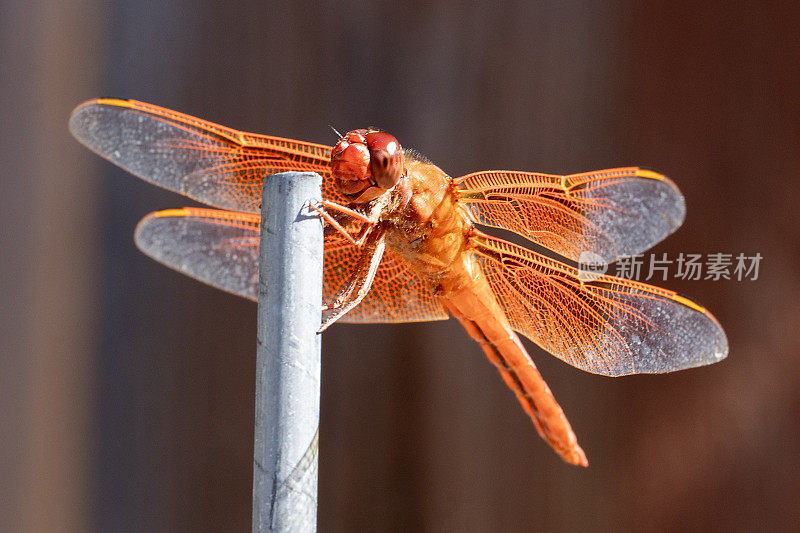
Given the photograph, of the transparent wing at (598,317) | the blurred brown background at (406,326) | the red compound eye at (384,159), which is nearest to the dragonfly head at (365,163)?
the red compound eye at (384,159)

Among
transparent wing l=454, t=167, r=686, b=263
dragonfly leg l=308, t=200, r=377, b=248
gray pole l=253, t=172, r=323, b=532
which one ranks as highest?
transparent wing l=454, t=167, r=686, b=263

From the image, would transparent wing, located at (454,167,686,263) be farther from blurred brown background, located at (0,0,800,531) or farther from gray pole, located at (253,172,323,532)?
blurred brown background, located at (0,0,800,531)

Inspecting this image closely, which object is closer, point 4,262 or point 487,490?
point 4,262

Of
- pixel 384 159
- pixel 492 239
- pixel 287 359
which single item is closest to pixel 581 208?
pixel 492 239

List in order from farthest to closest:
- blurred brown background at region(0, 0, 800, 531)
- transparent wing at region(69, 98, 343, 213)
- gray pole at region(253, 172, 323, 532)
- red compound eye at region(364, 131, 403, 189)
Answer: blurred brown background at region(0, 0, 800, 531) → transparent wing at region(69, 98, 343, 213) → red compound eye at region(364, 131, 403, 189) → gray pole at region(253, 172, 323, 532)

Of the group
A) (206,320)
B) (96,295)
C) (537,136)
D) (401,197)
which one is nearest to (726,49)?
(537,136)

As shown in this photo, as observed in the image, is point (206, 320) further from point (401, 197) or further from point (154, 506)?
point (401, 197)

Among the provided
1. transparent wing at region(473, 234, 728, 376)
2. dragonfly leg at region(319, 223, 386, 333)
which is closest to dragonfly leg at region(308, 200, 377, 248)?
dragonfly leg at region(319, 223, 386, 333)
